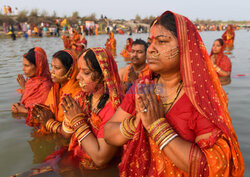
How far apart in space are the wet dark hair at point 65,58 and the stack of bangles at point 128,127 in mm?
1993

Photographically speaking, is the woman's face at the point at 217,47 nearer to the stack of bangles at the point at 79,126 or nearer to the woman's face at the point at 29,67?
the woman's face at the point at 29,67

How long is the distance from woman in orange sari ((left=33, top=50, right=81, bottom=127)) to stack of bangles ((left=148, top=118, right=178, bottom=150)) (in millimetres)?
2099

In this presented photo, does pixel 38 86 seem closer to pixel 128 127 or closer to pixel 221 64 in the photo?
pixel 128 127

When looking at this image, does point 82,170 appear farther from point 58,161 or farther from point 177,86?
point 177,86

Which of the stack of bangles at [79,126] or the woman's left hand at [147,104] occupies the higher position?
the woman's left hand at [147,104]

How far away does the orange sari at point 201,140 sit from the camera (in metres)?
1.37

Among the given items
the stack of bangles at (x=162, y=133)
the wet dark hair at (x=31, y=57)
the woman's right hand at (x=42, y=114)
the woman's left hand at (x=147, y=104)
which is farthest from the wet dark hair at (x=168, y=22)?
the wet dark hair at (x=31, y=57)

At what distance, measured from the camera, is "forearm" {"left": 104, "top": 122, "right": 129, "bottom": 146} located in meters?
1.63

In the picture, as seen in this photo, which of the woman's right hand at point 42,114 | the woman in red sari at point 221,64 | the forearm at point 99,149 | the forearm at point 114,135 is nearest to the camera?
the forearm at point 114,135

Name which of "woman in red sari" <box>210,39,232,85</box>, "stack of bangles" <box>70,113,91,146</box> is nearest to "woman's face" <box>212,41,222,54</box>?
"woman in red sari" <box>210,39,232,85</box>

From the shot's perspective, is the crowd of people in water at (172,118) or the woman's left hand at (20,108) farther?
→ the woman's left hand at (20,108)

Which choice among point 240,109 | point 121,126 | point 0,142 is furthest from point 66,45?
point 121,126

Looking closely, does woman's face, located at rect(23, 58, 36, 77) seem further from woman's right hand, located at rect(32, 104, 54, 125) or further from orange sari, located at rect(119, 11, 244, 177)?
orange sari, located at rect(119, 11, 244, 177)

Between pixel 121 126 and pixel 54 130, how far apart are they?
5.84 ft
